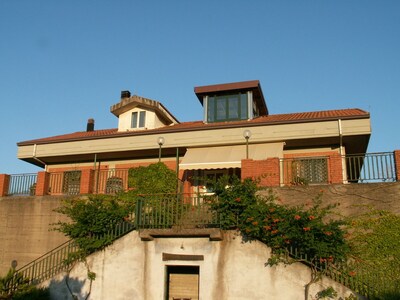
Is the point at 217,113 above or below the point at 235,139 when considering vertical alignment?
above

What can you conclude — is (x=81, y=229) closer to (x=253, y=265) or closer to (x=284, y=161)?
(x=253, y=265)

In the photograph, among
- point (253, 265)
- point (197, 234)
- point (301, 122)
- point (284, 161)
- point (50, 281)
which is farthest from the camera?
point (301, 122)

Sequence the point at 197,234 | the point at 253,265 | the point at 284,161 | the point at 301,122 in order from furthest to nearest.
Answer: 1. the point at 301,122
2. the point at 284,161
3. the point at 197,234
4. the point at 253,265

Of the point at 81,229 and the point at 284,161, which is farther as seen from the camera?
the point at 284,161

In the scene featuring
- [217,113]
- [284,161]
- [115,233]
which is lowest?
[115,233]

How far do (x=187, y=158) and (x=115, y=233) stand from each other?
5.48m

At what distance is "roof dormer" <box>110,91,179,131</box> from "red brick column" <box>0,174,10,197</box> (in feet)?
20.1

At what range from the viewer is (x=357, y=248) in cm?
1197

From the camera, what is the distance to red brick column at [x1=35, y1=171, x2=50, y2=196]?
18.0 metres

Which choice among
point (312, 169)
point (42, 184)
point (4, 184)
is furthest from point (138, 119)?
point (312, 169)

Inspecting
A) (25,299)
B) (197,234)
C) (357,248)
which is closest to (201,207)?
(197,234)

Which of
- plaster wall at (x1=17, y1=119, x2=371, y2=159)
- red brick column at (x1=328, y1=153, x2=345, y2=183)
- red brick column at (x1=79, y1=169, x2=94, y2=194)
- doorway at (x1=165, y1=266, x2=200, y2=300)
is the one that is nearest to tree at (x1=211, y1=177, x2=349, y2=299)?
red brick column at (x1=328, y1=153, x2=345, y2=183)

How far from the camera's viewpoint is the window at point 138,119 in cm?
2181

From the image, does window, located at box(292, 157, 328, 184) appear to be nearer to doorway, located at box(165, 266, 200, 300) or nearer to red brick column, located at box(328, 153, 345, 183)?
red brick column, located at box(328, 153, 345, 183)
